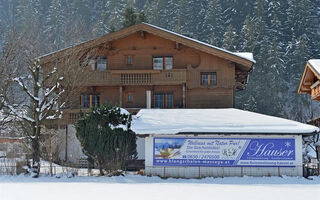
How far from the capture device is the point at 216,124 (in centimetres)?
2241

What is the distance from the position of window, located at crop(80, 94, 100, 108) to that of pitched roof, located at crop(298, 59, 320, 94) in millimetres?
15090

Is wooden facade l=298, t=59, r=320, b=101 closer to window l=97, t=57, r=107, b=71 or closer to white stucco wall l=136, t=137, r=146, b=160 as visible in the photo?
white stucco wall l=136, t=137, r=146, b=160

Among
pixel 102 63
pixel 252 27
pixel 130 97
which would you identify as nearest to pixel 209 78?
pixel 130 97

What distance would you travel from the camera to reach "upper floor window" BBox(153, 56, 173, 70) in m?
31.8

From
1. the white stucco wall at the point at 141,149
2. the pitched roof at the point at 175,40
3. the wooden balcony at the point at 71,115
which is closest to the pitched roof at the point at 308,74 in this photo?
the pitched roof at the point at 175,40

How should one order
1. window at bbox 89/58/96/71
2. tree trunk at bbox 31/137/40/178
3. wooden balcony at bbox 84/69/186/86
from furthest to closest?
window at bbox 89/58/96/71 → wooden balcony at bbox 84/69/186/86 → tree trunk at bbox 31/137/40/178

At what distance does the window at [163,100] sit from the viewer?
3159 cm

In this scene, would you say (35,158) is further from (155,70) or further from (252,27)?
(252,27)

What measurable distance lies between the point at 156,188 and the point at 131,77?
47.1ft

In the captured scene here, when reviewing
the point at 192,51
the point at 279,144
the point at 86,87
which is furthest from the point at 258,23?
the point at 279,144

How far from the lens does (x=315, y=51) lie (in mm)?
62250

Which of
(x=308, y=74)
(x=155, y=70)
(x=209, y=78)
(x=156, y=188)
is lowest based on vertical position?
(x=156, y=188)

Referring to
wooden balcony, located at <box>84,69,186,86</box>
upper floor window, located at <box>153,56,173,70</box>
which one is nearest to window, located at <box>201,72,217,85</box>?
wooden balcony, located at <box>84,69,186,86</box>

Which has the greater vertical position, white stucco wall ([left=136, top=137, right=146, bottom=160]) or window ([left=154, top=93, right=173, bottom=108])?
window ([left=154, top=93, right=173, bottom=108])
